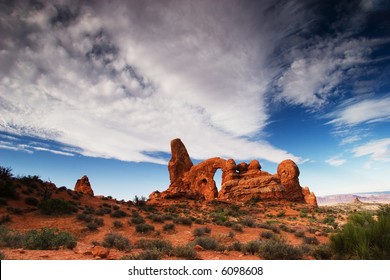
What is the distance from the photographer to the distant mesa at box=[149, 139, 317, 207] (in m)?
46.2

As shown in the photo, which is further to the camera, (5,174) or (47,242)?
(5,174)

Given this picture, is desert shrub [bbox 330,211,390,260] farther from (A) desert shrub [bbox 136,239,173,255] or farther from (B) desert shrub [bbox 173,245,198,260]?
(A) desert shrub [bbox 136,239,173,255]

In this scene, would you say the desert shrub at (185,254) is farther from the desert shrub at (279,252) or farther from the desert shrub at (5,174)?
the desert shrub at (5,174)

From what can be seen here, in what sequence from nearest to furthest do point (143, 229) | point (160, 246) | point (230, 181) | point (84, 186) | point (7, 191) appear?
point (160, 246) < point (143, 229) < point (7, 191) < point (84, 186) < point (230, 181)

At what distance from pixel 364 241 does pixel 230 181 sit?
46718 mm

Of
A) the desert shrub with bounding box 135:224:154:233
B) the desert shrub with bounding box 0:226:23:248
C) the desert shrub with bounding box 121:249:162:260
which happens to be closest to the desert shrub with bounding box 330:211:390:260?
the desert shrub with bounding box 121:249:162:260

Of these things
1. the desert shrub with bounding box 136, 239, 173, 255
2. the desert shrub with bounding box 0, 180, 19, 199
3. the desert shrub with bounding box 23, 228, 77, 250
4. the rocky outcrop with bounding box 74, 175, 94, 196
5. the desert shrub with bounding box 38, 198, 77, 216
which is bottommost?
the desert shrub with bounding box 136, 239, 173, 255

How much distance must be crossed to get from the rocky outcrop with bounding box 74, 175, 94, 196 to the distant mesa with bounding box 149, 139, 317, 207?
11778 mm

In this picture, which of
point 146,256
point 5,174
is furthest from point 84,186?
point 146,256

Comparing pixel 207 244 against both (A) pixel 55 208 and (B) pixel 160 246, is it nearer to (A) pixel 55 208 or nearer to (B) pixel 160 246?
(B) pixel 160 246

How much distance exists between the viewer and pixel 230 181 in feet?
168
